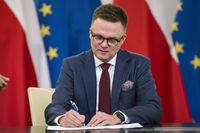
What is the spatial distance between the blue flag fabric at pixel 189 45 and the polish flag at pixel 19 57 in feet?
3.87

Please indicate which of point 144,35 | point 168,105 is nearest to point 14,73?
point 144,35

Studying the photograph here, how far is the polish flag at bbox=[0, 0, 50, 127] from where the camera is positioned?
3270 millimetres

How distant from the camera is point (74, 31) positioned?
3.37 m

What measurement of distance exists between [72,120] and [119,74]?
1.84 ft

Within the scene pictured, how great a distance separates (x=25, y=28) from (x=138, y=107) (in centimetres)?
144

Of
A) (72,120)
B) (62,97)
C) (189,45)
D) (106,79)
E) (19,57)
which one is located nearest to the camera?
(72,120)

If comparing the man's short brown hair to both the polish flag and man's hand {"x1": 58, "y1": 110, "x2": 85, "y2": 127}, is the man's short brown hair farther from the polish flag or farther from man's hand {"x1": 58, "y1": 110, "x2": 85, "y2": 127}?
the polish flag

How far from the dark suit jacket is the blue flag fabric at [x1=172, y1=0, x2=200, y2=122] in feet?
3.20

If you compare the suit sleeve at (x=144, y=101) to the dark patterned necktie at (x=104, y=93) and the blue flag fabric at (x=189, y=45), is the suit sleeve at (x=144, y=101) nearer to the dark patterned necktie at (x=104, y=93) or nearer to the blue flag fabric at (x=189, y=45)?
the dark patterned necktie at (x=104, y=93)

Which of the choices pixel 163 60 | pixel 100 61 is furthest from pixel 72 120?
pixel 163 60

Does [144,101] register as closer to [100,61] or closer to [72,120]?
[100,61]

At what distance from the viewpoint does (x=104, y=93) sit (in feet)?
7.98

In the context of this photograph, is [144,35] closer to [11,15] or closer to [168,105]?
[168,105]

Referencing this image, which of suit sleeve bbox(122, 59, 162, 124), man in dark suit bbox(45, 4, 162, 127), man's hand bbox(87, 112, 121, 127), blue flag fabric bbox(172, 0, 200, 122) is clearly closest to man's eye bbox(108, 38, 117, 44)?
man in dark suit bbox(45, 4, 162, 127)
